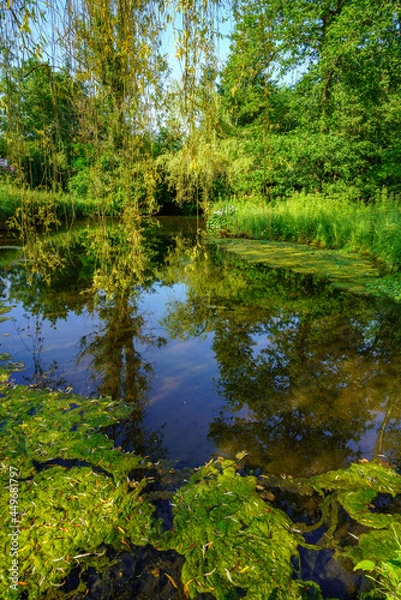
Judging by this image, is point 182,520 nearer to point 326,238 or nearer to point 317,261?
point 317,261

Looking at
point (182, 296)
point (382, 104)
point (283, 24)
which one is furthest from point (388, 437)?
point (283, 24)

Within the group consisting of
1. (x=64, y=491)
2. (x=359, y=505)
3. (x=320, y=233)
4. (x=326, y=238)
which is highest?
(x=320, y=233)

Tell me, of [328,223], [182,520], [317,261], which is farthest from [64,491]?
[328,223]

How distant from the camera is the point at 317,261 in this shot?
7230 mm

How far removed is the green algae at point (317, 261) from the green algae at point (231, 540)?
4.18 meters

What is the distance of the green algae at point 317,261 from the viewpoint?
583cm

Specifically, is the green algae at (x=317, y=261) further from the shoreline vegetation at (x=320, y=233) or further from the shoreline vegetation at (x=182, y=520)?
the shoreline vegetation at (x=182, y=520)

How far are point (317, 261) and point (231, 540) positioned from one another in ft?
20.9

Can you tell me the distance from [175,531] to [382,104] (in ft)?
50.7

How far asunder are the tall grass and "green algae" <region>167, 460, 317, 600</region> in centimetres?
440

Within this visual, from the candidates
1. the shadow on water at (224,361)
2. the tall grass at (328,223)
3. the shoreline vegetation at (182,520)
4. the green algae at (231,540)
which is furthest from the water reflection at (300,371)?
the tall grass at (328,223)

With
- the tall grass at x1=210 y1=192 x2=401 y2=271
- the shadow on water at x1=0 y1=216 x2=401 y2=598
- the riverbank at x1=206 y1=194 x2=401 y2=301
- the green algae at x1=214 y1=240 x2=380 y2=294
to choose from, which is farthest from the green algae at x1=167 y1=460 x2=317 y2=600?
the tall grass at x1=210 y1=192 x2=401 y2=271

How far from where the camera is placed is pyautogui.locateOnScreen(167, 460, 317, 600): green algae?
1367 millimetres

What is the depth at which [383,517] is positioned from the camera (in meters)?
1.68
